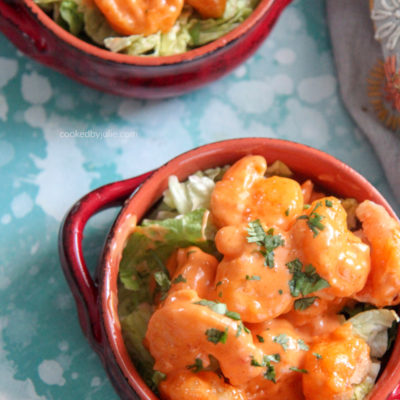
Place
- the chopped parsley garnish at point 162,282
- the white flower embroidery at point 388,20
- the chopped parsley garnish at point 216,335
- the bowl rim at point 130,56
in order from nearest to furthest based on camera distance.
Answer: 1. the chopped parsley garnish at point 216,335
2. the chopped parsley garnish at point 162,282
3. the bowl rim at point 130,56
4. the white flower embroidery at point 388,20

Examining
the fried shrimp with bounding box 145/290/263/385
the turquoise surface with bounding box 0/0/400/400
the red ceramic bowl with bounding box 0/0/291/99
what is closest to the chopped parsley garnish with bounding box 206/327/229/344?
the fried shrimp with bounding box 145/290/263/385

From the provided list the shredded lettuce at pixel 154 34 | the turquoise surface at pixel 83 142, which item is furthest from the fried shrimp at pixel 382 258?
the shredded lettuce at pixel 154 34

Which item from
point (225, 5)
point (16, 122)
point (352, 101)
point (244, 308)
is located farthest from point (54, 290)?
point (352, 101)

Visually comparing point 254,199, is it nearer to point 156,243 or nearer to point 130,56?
point 156,243

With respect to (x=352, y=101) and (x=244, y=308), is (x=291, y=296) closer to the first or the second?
(x=244, y=308)

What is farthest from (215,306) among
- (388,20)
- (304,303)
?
(388,20)

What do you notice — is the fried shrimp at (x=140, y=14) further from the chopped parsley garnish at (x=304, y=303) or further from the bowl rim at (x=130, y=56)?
the chopped parsley garnish at (x=304, y=303)

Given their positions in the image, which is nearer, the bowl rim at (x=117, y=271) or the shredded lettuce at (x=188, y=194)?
the bowl rim at (x=117, y=271)
